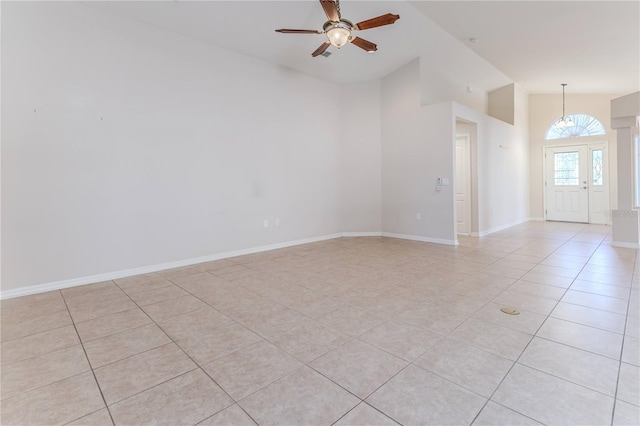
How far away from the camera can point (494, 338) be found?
2.13m

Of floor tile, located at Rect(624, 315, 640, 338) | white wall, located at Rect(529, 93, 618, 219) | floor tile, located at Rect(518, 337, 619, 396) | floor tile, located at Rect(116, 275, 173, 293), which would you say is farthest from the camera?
white wall, located at Rect(529, 93, 618, 219)

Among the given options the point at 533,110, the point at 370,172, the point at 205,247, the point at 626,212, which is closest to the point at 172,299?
the point at 205,247

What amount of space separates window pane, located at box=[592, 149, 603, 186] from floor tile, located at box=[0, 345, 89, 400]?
36.1ft

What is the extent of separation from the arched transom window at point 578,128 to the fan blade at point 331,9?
8.69 meters

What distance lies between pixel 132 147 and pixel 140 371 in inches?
121

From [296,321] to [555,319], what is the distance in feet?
6.84

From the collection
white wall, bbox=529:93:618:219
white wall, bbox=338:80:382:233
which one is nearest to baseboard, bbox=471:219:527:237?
white wall, bbox=529:93:618:219

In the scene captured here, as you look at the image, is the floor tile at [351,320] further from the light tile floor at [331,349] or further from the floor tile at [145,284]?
the floor tile at [145,284]

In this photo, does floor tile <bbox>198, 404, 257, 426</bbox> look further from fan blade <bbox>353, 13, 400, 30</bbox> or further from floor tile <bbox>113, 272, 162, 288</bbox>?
fan blade <bbox>353, 13, 400, 30</bbox>

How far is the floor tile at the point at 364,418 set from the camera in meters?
1.38

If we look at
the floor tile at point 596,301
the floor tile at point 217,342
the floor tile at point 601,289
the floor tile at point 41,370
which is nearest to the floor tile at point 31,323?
the floor tile at point 41,370

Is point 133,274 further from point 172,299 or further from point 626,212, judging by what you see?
point 626,212

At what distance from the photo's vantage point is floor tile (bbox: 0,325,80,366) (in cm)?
203

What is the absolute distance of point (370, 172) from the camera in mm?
6676
